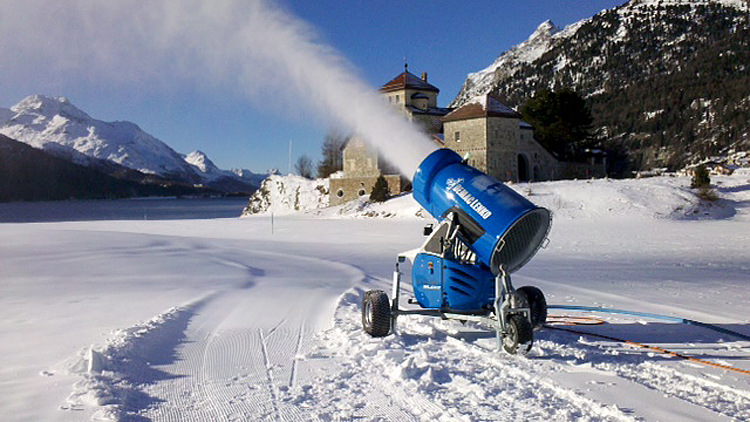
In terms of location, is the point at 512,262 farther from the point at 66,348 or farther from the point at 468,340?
the point at 66,348

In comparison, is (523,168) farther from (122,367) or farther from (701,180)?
(122,367)

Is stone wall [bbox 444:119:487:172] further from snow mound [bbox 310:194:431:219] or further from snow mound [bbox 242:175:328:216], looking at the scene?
snow mound [bbox 242:175:328:216]

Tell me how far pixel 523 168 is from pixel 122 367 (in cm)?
5881

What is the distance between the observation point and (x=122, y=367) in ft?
18.7

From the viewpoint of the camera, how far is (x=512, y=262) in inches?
271

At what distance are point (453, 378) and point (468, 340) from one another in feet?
5.51

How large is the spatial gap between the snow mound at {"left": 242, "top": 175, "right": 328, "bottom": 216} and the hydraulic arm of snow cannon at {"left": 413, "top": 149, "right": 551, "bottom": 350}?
67297mm

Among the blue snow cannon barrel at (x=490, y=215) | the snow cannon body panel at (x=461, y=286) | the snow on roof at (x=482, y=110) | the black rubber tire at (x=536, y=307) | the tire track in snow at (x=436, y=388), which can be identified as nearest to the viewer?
the tire track in snow at (x=436, y=388)

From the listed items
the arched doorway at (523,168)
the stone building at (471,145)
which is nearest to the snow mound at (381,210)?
the stone building at (471,145)

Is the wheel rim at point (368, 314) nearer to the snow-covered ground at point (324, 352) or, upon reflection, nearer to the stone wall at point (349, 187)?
the snow-covered ground at point (324, 352)

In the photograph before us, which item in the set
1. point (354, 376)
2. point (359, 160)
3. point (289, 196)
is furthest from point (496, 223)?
point (289, 196)

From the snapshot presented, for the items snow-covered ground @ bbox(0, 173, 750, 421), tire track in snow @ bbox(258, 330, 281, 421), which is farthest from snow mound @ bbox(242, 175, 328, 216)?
tire track in snow @ bbox(258, 330, 281, 421)

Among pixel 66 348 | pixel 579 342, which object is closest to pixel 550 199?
pixel 579 342

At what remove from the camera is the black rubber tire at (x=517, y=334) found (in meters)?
5.90
